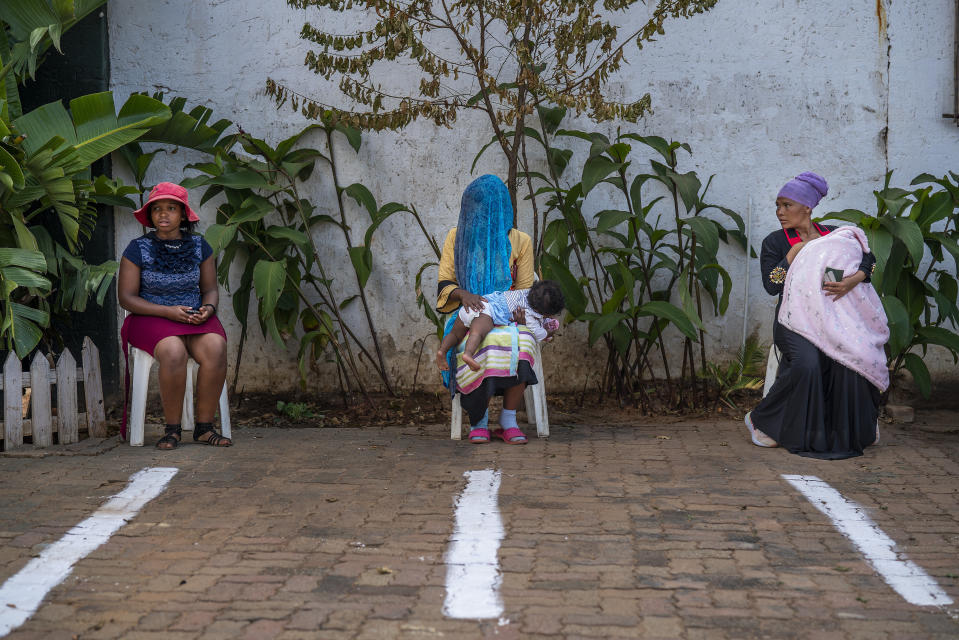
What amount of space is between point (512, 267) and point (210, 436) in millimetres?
1883

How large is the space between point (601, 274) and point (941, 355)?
2266mm

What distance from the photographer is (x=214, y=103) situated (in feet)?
21.4

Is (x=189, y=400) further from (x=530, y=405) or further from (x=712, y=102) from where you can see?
(x=712, y=102)

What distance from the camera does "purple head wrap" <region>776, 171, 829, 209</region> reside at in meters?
5.12

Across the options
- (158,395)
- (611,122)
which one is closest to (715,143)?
(611,122)

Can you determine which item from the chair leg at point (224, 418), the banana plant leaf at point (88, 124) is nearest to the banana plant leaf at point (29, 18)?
the banana plant leaf at point (88, 124)

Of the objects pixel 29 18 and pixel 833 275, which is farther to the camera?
pixel 29 18

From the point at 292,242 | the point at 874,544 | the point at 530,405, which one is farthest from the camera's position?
the point at 292,242

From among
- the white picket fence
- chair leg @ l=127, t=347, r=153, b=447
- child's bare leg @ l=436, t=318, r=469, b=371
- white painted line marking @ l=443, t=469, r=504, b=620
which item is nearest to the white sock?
child's bare leg @ l=436, t=318, r=469, b=371

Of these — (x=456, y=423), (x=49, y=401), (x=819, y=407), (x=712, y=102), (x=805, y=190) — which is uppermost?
(x=712, y=102)

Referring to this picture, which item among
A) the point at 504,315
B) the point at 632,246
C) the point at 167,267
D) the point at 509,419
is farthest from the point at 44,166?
the point at 632,246

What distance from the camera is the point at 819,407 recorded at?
5.03m

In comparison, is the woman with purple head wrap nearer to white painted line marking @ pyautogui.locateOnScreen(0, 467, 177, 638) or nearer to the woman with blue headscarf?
the woman with blue headscarf

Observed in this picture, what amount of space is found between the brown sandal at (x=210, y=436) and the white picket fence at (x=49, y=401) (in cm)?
57
